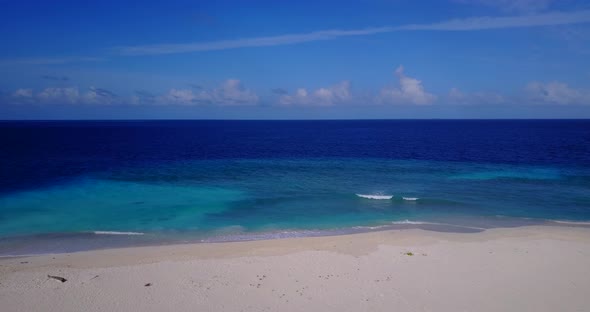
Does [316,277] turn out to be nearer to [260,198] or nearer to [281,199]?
[281,199]

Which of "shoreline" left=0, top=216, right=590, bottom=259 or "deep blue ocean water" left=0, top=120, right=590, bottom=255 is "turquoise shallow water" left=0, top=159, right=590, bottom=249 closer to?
"deep blue ocean water" left=0, top=120, right=590, bottom=255

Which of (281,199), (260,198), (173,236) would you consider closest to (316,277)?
(173,236)

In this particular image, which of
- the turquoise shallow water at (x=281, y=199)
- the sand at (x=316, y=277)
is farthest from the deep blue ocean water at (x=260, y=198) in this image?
the sand at (x=316, y=277)

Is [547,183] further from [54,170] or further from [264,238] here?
[54,170]

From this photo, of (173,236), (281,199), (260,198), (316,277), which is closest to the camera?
(316,277)

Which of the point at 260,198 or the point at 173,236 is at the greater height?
the point at 260,198

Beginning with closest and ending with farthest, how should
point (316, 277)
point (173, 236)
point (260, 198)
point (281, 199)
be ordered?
point (316, 277)
point (173, 236)
point (281, 199)
point (260, 198)

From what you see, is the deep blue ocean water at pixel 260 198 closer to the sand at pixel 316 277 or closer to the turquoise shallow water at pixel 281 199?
the turquoise shallow water at pixel 281 199

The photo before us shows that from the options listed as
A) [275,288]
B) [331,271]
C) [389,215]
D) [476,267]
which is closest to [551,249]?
[476,267]
